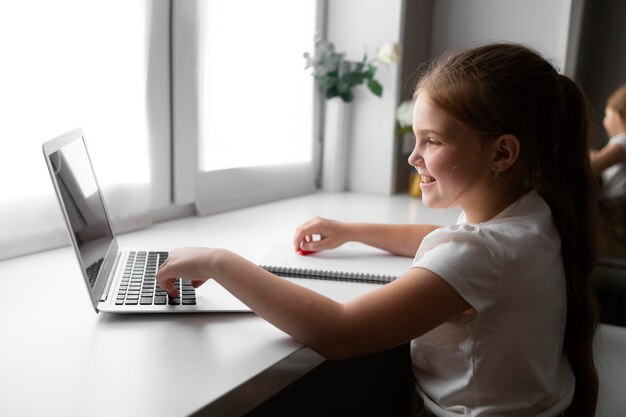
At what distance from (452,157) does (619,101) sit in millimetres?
1242

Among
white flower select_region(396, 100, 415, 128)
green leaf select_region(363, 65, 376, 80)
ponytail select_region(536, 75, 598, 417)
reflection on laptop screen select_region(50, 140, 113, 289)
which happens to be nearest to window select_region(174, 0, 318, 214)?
green leaf select_region(363, 65, 376, 80)

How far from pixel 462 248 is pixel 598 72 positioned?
139 centimetres

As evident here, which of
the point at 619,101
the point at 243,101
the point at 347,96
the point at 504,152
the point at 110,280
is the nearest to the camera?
the point at 504,152

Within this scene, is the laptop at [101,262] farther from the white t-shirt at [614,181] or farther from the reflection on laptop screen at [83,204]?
the white t-shirt at [614,181]

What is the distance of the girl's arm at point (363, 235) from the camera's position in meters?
1.20

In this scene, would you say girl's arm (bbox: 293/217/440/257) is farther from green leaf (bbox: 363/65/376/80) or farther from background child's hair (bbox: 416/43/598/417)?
green leaf (bbox: 363/65/376/80)

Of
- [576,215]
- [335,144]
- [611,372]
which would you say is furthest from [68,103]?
[611,372]

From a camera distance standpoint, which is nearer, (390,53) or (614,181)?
(614,181)

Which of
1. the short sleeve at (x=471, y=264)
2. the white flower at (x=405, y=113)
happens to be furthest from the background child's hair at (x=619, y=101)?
the short sleeve at (x=471, y=264)

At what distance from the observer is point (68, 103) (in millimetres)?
1229

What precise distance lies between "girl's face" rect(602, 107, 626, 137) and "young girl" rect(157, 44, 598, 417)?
106 centimetres

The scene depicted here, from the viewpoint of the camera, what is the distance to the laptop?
85 centimetres

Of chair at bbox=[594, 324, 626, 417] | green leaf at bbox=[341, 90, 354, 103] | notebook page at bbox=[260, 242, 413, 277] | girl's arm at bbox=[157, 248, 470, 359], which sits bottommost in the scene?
chair at bbox=[594, 324, 626, 417]

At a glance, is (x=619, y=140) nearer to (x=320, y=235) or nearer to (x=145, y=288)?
(x=320, y=235)
